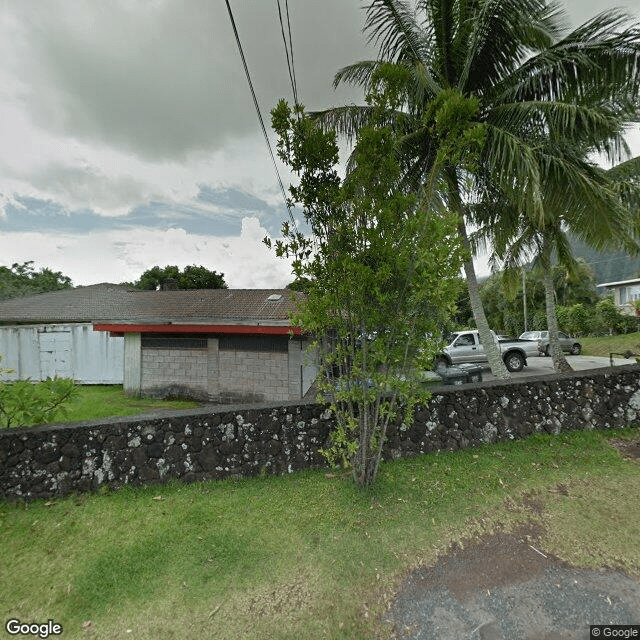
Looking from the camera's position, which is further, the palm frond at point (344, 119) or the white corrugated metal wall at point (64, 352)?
the white corrugated metal wall at point (64, 352)

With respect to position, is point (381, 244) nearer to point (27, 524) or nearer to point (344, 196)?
point (344, 196)

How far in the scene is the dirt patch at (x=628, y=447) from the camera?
13.9 ft

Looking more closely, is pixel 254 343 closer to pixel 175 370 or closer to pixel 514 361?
pixel 175 370

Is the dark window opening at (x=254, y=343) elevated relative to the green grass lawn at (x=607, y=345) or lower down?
elevated

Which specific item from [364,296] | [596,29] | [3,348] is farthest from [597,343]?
[3,348]

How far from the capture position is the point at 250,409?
4.16 metres

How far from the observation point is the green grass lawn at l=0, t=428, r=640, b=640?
90.0 inches

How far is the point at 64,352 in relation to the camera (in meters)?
11.7

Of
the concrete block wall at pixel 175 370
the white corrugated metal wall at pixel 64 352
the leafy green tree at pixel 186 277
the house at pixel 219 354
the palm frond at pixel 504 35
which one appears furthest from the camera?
the leafy green tree at pixel 186 277

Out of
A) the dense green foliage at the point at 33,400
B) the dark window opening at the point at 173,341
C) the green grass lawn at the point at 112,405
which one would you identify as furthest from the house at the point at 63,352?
the dense green foliage at the point at 33,400

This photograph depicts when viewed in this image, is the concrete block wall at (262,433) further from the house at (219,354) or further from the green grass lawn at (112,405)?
the green grass lawn at (112,405)

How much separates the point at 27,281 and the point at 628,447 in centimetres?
3973

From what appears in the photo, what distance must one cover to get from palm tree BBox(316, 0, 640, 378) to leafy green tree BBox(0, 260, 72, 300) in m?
29.1

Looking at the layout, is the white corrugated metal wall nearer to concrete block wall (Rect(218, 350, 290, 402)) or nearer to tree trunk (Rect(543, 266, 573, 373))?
concrete block wall (Rect(218, 350, 290, 402))
